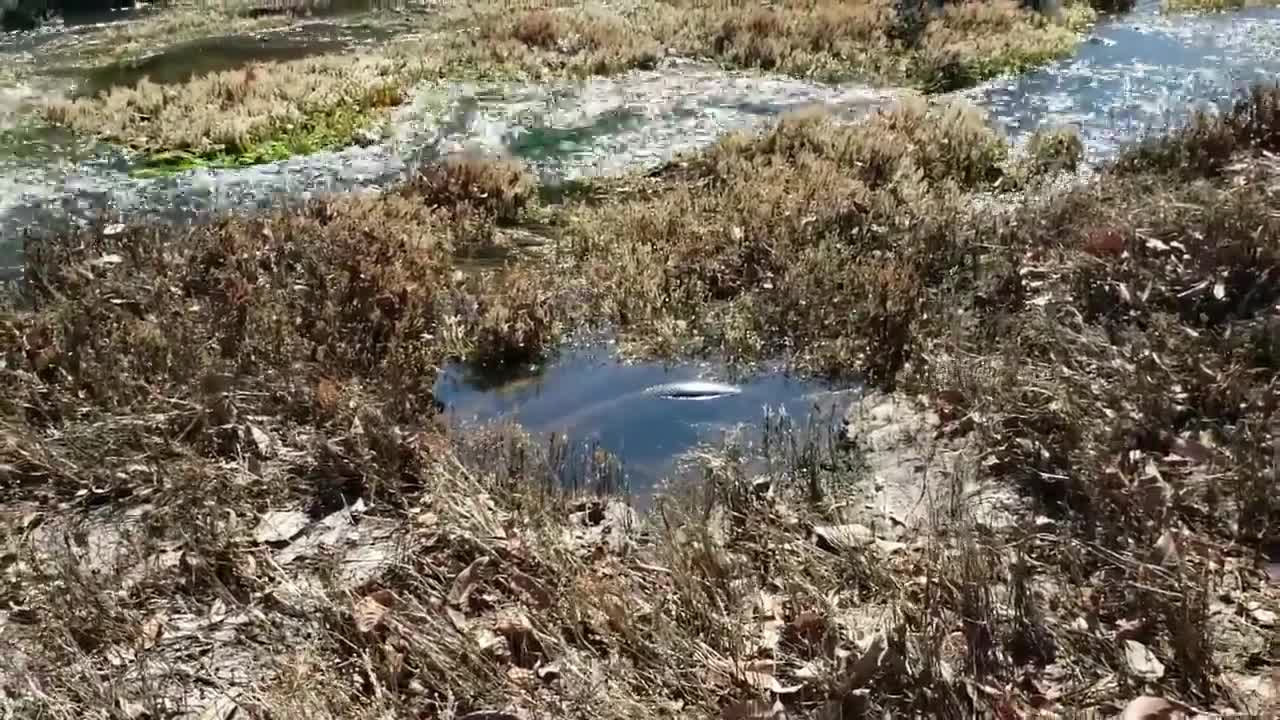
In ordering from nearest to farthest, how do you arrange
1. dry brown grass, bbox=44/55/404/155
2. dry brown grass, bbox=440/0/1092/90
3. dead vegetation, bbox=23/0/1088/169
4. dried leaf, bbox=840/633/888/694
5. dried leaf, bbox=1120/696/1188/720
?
dried leaf, bbox=1120/696/1188/720
dried leaf, bbox=840/633/888/694
dry brown grass, bbox=44/55/404/155
dead vegetation, bbox=23/0/1088/169
dry brown grass, bbox=440/0/1092/90

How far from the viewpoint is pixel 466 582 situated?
4.88 metres

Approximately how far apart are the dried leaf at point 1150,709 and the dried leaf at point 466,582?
274cm

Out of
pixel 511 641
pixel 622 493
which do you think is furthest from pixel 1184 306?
pixel 511 641

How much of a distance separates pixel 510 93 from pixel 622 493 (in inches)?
515

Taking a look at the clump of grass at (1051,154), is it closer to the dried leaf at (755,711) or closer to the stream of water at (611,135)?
the stream of water at (611,135)

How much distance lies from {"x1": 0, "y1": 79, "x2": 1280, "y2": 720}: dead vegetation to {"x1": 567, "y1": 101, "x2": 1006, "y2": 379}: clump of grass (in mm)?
50

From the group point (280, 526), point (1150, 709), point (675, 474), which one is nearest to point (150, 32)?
point (280, 526)

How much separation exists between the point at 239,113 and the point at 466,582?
12.7 meters

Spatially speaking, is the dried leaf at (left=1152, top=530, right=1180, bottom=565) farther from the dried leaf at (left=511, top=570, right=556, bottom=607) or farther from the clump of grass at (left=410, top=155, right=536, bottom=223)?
the clump of grass at (left=410, top=155, right=536, bottom=223)

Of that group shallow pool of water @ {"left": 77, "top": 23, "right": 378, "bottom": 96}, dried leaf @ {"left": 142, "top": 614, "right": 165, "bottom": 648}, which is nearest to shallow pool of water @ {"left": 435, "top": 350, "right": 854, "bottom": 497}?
dried leaf @ {"left": 142, "top": 614, "right": 165, "bottom": 648}

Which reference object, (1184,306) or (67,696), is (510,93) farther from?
(67,696)

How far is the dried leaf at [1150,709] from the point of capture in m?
3.54

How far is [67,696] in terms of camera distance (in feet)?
13.8

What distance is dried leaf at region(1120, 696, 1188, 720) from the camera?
11.6 ft
